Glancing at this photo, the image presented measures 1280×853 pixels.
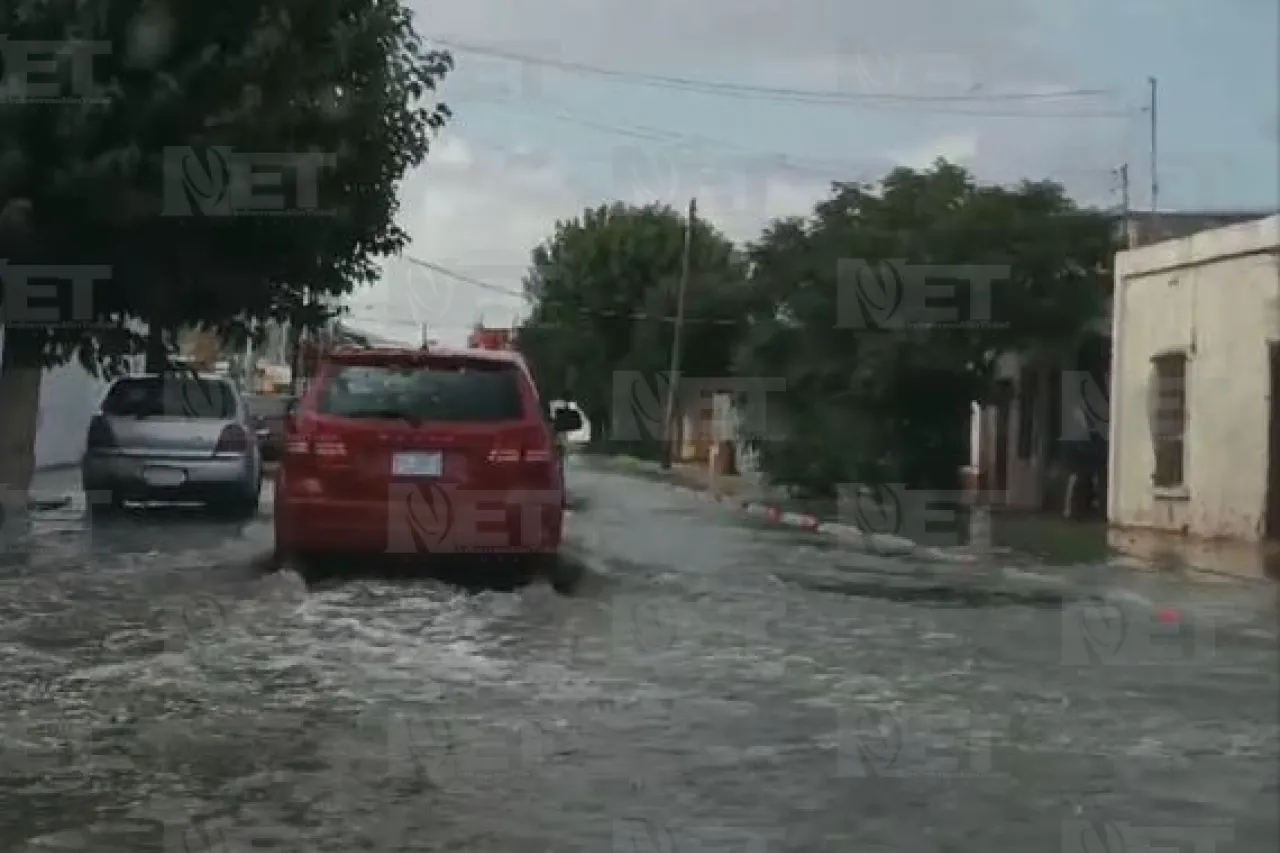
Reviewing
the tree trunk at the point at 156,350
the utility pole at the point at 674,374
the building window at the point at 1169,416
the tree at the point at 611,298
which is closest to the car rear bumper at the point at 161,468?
the tree trunk at the point at 156,350

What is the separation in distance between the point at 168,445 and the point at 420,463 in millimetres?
8822

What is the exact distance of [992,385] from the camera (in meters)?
31.1

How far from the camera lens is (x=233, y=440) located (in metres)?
21.0

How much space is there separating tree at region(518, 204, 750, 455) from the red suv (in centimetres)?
5716

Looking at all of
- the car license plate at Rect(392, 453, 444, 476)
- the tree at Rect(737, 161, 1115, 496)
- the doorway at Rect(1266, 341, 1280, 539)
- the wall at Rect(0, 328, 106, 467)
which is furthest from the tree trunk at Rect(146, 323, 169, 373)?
the wall at Rect(0, 328, 106, 467)

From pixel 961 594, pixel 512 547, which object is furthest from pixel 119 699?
pixel 961 594

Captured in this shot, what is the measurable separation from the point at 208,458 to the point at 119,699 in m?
12.3

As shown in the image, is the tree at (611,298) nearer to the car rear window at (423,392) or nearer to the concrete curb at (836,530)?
the concrete curb at (836,530)

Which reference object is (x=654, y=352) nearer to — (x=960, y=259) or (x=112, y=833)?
(x=960, y=259)

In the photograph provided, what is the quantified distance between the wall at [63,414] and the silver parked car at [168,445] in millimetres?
14031

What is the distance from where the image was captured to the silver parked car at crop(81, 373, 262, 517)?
20.6m

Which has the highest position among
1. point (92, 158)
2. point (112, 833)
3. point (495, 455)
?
point (92, 158)

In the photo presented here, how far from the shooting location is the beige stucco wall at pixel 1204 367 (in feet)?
75.3

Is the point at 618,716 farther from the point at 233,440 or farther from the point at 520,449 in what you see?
the point at 233,440
